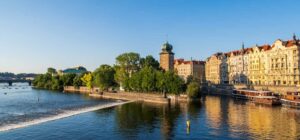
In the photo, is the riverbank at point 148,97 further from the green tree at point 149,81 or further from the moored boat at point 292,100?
the moored boat at point 292,100

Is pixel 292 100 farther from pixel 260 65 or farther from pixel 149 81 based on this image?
pixel 149 81

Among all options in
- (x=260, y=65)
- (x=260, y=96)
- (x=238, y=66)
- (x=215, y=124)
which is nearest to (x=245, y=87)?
(x=260, y=65)

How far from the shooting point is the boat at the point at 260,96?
95.2 m

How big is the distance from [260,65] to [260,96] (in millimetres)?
40567

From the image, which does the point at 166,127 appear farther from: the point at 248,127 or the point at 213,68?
the point at 213,68

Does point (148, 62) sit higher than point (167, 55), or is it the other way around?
point (167, 55)

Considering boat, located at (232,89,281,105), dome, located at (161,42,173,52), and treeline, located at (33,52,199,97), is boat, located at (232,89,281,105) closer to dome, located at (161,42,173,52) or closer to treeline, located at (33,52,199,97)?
treeline, located at (33,52,199,97)

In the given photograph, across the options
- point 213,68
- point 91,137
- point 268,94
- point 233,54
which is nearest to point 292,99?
point 268,94

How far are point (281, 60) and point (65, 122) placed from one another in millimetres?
90760

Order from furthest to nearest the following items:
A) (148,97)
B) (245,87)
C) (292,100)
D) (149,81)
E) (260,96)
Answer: (245,87) < (149,81) < (148,97) < (260,96) < (292,100)

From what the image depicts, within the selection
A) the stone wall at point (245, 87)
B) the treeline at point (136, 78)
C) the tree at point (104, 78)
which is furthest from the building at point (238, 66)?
the tree at point (104, 78)

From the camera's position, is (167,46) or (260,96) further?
(167,46)

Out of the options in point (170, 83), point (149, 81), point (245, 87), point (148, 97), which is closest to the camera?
point (148, 97)

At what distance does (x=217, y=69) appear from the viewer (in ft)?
563
